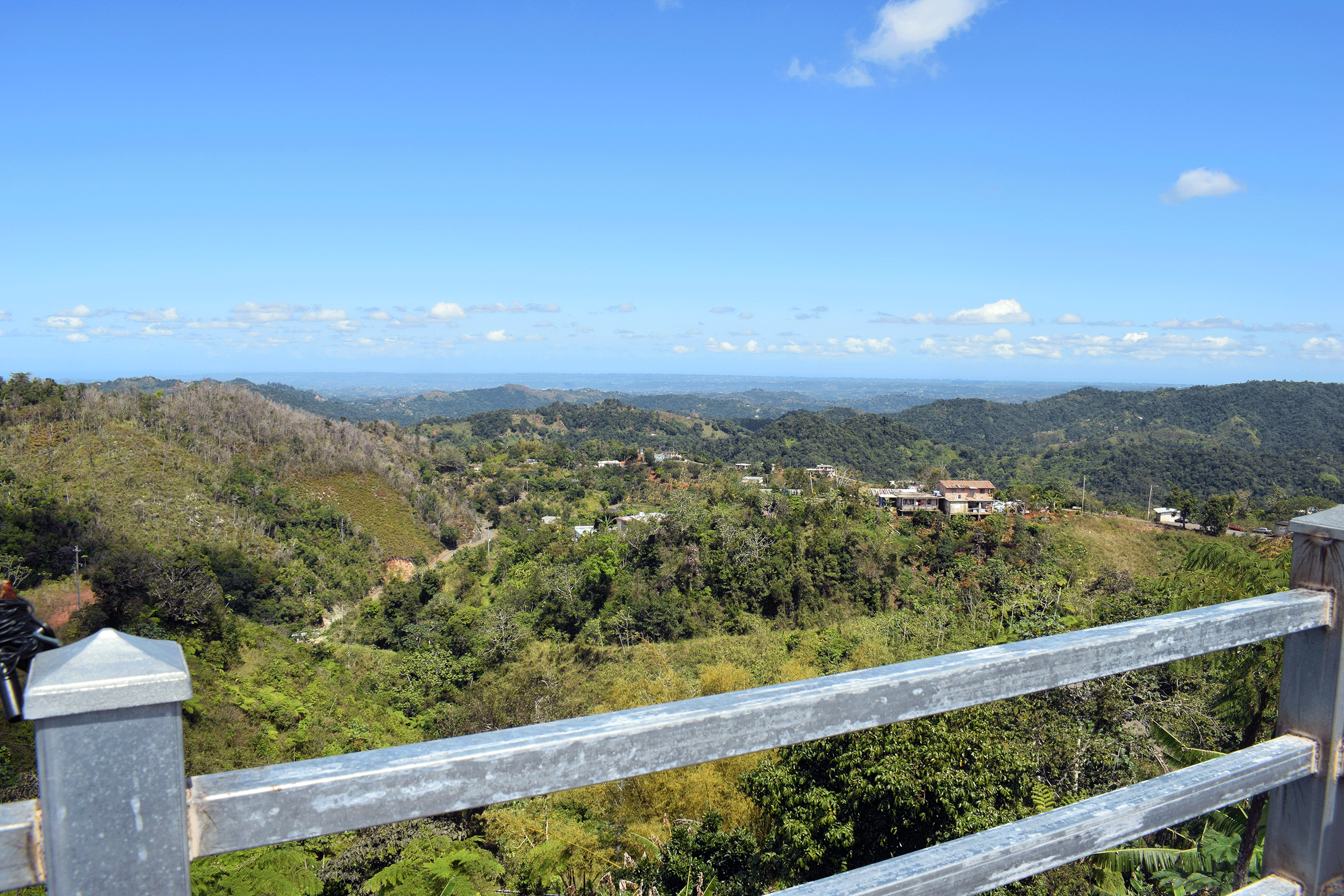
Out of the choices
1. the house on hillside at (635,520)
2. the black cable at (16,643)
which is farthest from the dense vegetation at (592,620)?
the black cable at (16,643)

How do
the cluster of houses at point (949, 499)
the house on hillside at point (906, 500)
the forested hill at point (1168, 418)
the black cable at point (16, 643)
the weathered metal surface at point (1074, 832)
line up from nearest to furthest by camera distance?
the black cable at point (16, 643), the weathered metal surface at point (1074, 832), the cluster of houses at point (949, 499), the house on hillside at point (906, 500), the forested hill at point (1168, 418)

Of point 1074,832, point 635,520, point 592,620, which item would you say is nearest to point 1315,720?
point 1074,832

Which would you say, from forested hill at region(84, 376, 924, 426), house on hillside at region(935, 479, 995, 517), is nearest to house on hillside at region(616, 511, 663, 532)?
house on hillside at region(935, 479, 995, 517)

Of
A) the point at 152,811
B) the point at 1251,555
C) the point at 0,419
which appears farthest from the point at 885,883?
the point at 0,419

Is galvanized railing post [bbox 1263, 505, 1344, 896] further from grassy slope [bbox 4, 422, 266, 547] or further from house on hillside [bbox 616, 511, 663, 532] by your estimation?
grassy slope [bbox 4, 422, 266, 547]

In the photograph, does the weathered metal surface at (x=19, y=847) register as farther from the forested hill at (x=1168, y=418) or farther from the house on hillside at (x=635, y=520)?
the forested hill at (x=1168, y=418)

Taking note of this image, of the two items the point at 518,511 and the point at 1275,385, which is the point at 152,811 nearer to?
the point at 518,511

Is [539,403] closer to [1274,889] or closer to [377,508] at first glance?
[377,508]
